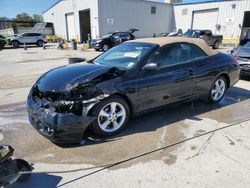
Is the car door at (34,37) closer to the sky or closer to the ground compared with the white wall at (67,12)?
closer to the ground

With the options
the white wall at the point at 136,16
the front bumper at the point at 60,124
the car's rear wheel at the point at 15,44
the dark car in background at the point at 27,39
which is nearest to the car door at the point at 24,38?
the dark car in background at the point at 27,39

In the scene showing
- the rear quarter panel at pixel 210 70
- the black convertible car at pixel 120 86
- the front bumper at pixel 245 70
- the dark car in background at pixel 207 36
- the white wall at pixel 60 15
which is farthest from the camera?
the white wall at pixel 60 15

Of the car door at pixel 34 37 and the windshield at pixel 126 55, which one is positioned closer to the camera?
the windshield at pixel 126 55

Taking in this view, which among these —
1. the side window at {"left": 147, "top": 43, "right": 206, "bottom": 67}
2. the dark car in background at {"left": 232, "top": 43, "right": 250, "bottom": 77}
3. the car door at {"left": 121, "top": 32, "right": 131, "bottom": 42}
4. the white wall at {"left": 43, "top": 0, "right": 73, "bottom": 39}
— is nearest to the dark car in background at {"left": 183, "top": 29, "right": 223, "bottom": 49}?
the car door at {"left": 121, "top": 32, "right": 131, "bottom": 42}

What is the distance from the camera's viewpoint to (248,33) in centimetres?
2242

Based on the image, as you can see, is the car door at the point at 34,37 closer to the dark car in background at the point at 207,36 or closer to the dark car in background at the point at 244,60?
the dark car in background at the point at 207,36

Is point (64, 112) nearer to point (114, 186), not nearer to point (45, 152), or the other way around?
point (45, 152)

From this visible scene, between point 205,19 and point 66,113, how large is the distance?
26.1 meters

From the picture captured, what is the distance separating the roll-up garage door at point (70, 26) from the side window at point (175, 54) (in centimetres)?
2751

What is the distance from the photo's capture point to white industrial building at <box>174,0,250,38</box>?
876 inches

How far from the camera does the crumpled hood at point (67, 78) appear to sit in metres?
3.14

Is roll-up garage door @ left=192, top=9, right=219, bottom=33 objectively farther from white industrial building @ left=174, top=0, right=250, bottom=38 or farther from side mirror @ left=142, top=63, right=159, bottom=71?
side mirror @ left=142, top=63, right=159, bottom=71

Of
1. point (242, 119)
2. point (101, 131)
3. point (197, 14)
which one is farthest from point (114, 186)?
point (197, 14)

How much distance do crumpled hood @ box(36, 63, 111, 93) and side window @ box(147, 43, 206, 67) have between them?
0.95 meters
